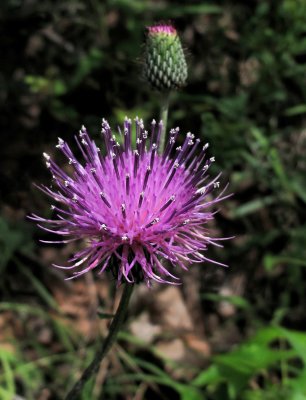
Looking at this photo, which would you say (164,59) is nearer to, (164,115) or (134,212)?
(164,115)

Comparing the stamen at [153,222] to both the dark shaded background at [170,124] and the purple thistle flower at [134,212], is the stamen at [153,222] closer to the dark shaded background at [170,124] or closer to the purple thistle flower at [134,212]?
the purple thistle flower at [134,212]

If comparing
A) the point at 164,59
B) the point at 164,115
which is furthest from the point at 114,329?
the point at 164,59

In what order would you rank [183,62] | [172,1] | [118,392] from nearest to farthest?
[183,62] < [118,392] < [172,1]

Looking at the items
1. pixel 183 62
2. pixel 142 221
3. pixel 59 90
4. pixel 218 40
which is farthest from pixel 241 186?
pixel 142 221

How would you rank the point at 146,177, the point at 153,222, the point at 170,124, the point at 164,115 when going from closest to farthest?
1. the point at 153,222
2. the point at 146,177
3. the point at 164,115
4. the point at 170,124

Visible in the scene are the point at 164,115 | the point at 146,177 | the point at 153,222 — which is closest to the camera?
the point at 153,222

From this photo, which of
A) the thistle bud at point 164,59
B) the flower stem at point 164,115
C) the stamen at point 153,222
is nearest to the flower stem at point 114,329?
the stamen at point 153,222

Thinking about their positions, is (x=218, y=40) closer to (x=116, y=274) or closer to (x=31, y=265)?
(x=31, y=265)
